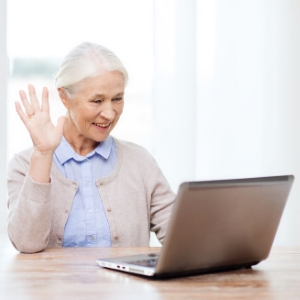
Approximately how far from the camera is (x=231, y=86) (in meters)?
2.99

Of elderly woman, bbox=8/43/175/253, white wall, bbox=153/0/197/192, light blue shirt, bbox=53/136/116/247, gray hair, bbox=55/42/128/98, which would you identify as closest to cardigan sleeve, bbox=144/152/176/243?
elderly woman, bbox=8/43/175/253

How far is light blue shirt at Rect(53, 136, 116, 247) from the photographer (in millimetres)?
2002

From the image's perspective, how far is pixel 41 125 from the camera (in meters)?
1.79

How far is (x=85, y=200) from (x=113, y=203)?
95mm

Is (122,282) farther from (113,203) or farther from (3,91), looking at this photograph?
(3,91)

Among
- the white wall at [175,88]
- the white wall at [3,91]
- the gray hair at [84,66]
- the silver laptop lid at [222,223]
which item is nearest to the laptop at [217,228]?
the silver laptop lid at [222,223]

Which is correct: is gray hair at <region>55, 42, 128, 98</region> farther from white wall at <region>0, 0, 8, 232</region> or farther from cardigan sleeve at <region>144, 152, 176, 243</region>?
white wall at <region>0, 0, 8, 232</region>

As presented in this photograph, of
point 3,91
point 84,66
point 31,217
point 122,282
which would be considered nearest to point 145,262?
point 122,282

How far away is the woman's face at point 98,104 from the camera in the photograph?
204 centimetres

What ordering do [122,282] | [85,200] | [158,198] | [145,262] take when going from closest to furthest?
[122,282] < [145,262] < [85,200] < [158,198]

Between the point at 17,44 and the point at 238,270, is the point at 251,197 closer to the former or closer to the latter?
the point at 238,270

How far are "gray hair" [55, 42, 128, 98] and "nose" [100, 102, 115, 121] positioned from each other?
10 cm

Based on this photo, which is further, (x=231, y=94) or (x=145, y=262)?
Result: (x=231, y=94)

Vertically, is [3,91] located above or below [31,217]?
above
